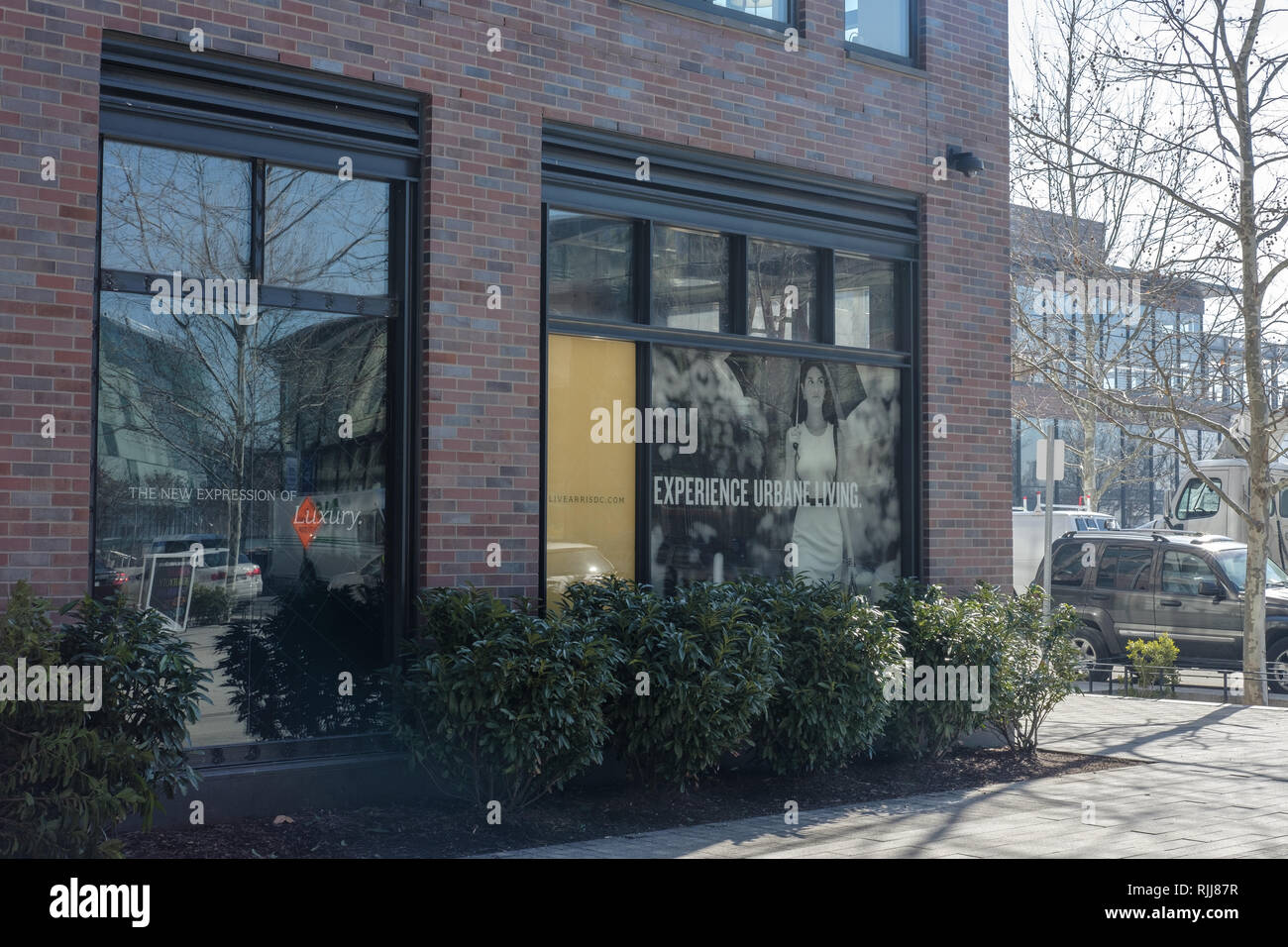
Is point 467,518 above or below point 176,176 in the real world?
below

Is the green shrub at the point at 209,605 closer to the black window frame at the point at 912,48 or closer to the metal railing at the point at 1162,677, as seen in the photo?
the black window frame at the point at 912,48

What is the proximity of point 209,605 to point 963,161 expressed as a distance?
7263 millimetres

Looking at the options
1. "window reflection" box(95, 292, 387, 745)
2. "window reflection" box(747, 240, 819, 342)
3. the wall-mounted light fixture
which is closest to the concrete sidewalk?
"window reflection" box(95, 292, 387, 745)

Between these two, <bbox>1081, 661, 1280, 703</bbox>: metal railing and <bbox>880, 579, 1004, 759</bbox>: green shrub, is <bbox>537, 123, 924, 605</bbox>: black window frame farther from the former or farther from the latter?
<bbox>1081, 661, 1280, 703</bbox>: metal railing

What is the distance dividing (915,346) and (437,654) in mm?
5414

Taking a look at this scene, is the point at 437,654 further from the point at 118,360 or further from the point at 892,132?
the point at 892,132

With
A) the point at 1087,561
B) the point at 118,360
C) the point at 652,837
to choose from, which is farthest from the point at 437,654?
the point at 1087,561

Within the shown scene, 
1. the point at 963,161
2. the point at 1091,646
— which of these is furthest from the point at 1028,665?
the point at 1091,646

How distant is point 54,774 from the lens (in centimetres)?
583

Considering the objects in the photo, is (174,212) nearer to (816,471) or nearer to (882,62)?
(816,471)

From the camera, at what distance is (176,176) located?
297 inches

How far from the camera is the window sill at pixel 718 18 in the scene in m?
9.43

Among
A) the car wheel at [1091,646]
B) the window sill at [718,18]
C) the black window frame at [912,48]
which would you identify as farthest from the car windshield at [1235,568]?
the window sill at [718,18]

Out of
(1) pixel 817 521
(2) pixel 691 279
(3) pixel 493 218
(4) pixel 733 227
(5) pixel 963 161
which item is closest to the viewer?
(3) pixel 493 218
